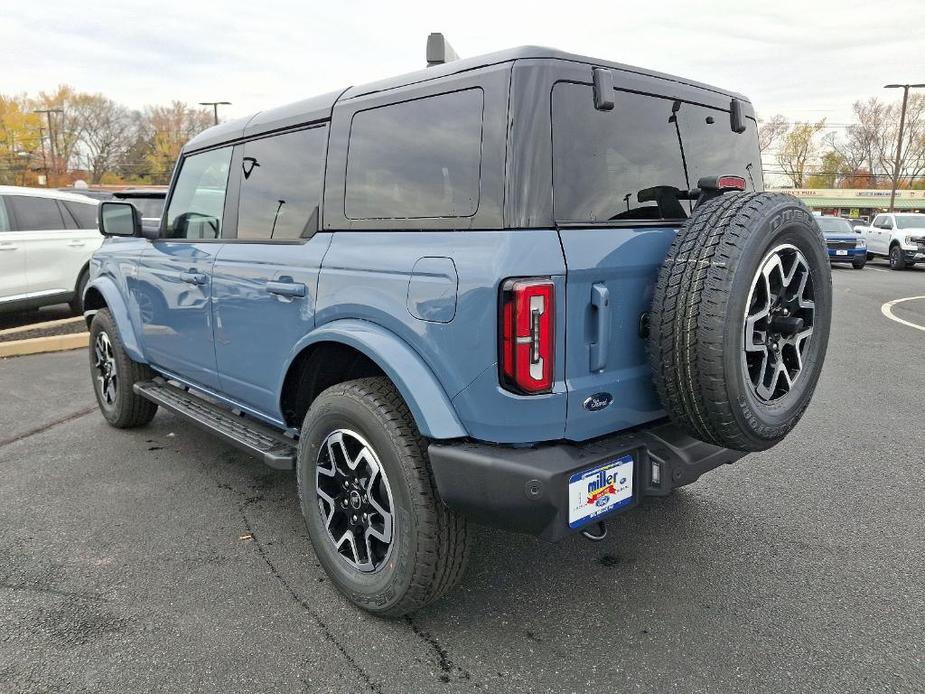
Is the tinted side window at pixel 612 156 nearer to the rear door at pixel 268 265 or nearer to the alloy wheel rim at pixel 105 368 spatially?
the rear door at pixel 268 265

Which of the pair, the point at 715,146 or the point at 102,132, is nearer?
the point at 715,146

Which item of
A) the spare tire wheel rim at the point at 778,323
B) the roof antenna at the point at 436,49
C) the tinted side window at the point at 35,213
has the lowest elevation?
the spare tire wheel rim at the point at 778,323

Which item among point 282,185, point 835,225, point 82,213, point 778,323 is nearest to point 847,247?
point 835,225

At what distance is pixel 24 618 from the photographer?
102 inches

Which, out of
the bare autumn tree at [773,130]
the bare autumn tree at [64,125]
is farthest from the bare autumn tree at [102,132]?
the bare autumn tree at [773,130]

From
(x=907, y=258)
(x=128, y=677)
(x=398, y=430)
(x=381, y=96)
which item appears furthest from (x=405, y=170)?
(x=907, y=258)

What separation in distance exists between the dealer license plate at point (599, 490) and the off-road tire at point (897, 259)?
21.6 metres

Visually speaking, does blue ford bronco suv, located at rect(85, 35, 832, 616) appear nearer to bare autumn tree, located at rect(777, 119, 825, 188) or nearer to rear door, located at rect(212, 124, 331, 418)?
rear door, located at rect(212, 124, 331, 418)

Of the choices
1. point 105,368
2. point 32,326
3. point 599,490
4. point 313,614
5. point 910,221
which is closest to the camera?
point 599,490

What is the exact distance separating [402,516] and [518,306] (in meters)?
0.88

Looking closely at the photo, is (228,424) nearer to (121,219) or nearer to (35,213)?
(121,219)

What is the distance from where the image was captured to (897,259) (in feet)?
66.1

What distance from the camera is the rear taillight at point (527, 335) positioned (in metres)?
2.06

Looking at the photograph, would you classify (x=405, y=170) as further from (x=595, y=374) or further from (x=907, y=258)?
(x=907, y=258)
